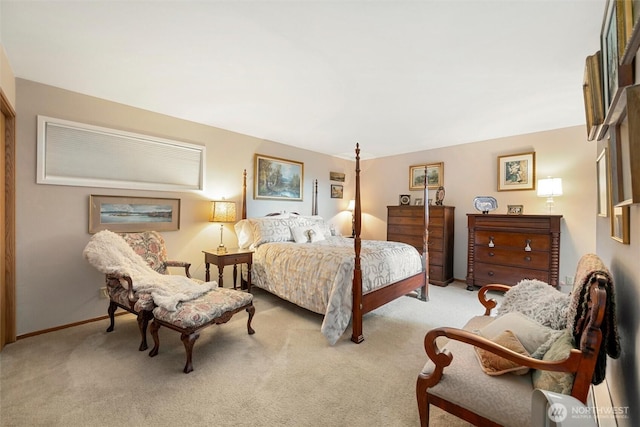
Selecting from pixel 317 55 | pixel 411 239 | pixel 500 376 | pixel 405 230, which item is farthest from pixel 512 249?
pixel 317 55

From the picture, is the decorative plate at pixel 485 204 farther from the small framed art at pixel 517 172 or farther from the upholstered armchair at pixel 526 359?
the upholstered armchair at pixel 526 359

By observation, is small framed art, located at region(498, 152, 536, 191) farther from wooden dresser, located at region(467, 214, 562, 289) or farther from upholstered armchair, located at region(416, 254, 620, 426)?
upholstered armchair, located at region(416, 254, 620, 426)

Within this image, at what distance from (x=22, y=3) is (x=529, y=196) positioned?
5777 mm

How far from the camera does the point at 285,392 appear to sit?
1871 mm

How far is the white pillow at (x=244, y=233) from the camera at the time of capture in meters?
3.92

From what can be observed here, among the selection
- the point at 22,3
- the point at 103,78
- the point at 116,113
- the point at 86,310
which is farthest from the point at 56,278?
the point at 22,3

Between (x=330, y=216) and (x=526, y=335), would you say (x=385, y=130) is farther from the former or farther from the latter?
(x=526, y=335)

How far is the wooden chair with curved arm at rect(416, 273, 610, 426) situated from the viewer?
1.04 m

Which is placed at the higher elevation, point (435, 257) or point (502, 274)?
point (435, 257)

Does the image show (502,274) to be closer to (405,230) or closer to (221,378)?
(405,230)

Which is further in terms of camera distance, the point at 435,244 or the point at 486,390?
the point at 435,244

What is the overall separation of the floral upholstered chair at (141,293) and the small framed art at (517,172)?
4.84 metres

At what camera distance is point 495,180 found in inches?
175

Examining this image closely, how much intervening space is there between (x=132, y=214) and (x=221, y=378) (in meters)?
2.33
